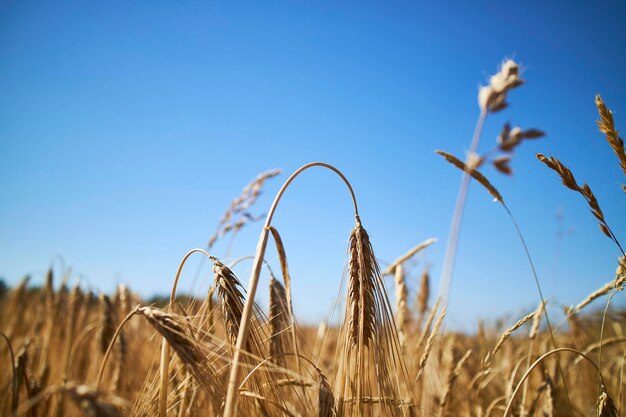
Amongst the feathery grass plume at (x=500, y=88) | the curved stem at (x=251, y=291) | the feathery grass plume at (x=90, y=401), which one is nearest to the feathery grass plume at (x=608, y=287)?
the feathery grass plume at (x=500, y=88)

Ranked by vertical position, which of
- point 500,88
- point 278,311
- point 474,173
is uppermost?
point 500,88

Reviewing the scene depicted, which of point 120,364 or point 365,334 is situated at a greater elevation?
point 365,334

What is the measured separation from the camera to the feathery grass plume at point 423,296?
270 centimetres

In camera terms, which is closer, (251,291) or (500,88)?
(251,291)

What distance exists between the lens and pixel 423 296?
2.93 meters

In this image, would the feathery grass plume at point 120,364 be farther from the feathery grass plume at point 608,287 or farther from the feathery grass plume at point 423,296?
the feathery grass plume at point 608,287

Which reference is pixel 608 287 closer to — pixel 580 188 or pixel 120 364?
pixel 580 188

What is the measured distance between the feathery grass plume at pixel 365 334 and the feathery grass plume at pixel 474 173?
50 cm

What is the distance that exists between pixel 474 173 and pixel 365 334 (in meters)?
0.79

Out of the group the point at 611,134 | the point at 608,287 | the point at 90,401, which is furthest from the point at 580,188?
the point at 90,401

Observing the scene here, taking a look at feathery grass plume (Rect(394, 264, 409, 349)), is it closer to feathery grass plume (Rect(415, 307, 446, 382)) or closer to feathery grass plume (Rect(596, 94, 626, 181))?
feathery grass plume (Rect(415, 307, 446, 382))

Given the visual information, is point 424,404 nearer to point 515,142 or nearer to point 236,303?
point 236,303

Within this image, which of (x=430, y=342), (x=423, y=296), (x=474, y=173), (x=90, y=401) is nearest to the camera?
(x=90, y=401)

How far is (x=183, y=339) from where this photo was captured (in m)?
1.15
